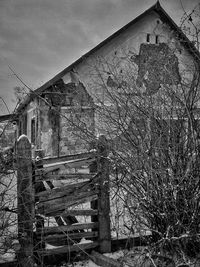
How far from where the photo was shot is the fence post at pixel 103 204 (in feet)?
13.5

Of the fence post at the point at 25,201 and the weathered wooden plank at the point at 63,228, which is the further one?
the weathered wooden plank at the point at 63,228

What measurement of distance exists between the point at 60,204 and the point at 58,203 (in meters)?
0.03

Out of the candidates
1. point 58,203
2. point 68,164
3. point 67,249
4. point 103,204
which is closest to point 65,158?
point 68,164

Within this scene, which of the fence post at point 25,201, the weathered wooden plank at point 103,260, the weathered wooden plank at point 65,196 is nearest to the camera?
the fence post at point 25,201

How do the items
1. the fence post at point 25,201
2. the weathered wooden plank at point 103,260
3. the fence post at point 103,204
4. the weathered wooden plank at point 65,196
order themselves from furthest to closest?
1. the fence post at point 103,204
2. the weathered wooden plank at point 65,196
3. the weathered wooden plank at point 103,260
4. the fence post at point 25,201

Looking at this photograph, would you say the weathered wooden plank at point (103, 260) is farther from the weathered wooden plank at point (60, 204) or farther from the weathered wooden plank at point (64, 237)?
the weathered wooden plank at point (60, 204)

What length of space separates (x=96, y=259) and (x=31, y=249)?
0.85 m

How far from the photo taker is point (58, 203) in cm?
393

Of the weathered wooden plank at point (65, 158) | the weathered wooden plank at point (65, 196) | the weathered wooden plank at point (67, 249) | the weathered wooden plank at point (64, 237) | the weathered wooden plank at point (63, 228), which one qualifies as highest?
the weathered wooden plank at point (65, 158)

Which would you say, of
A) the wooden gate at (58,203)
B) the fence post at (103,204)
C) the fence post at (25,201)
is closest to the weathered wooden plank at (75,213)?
the wooden gate at (58,203)

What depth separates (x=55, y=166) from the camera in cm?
391

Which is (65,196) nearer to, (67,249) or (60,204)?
(60,204)

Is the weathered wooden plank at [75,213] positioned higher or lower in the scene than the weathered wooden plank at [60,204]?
lower

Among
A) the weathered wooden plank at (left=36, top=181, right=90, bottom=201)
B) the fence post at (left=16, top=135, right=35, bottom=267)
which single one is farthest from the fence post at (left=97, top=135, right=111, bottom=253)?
the fence post at (left=16, top=135, right=35, bottom=267)
